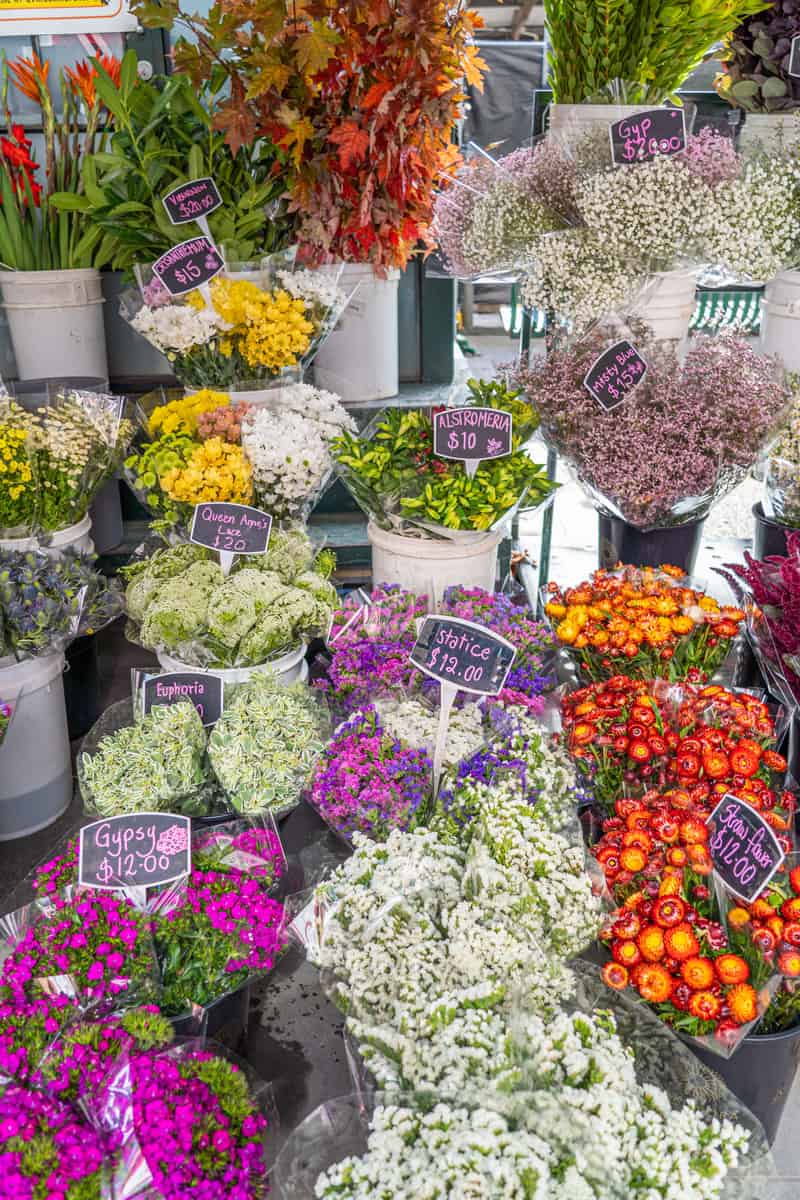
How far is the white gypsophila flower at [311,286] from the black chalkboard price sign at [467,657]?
1376mm

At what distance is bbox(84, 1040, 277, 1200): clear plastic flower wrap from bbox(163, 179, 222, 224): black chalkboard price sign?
235 cm

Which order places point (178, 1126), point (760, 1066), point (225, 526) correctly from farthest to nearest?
point (225, 526) → point (760, 1066) → point (178, 1126)

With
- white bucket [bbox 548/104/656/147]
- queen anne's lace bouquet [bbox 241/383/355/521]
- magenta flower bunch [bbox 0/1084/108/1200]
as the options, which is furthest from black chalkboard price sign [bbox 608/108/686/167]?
magenta flower bunch [bbox 0/1084/108/1200]

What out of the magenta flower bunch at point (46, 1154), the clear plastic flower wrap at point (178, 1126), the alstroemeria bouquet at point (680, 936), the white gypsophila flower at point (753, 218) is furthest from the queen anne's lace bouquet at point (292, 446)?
the magenta flower bunch at point (46, 1154)

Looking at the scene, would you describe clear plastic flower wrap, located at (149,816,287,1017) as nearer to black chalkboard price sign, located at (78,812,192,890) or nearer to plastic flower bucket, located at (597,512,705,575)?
black chalkboard price sign, located at (78,812,192,890)

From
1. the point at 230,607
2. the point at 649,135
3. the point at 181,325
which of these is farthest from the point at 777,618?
the point at 181,325

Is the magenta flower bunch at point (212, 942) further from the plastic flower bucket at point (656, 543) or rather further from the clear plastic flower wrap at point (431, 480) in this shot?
the plastic flower bucket at point (656, 543)

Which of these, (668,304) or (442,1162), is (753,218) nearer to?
(668,304)

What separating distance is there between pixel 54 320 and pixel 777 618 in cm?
269

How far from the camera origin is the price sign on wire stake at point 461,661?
1.86 meters

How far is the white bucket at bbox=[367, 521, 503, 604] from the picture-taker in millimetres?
2512

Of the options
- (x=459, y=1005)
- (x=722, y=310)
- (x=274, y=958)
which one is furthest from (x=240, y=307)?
(x=722, y=310)

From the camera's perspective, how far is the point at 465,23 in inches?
109

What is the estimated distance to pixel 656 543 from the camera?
8.98ft
